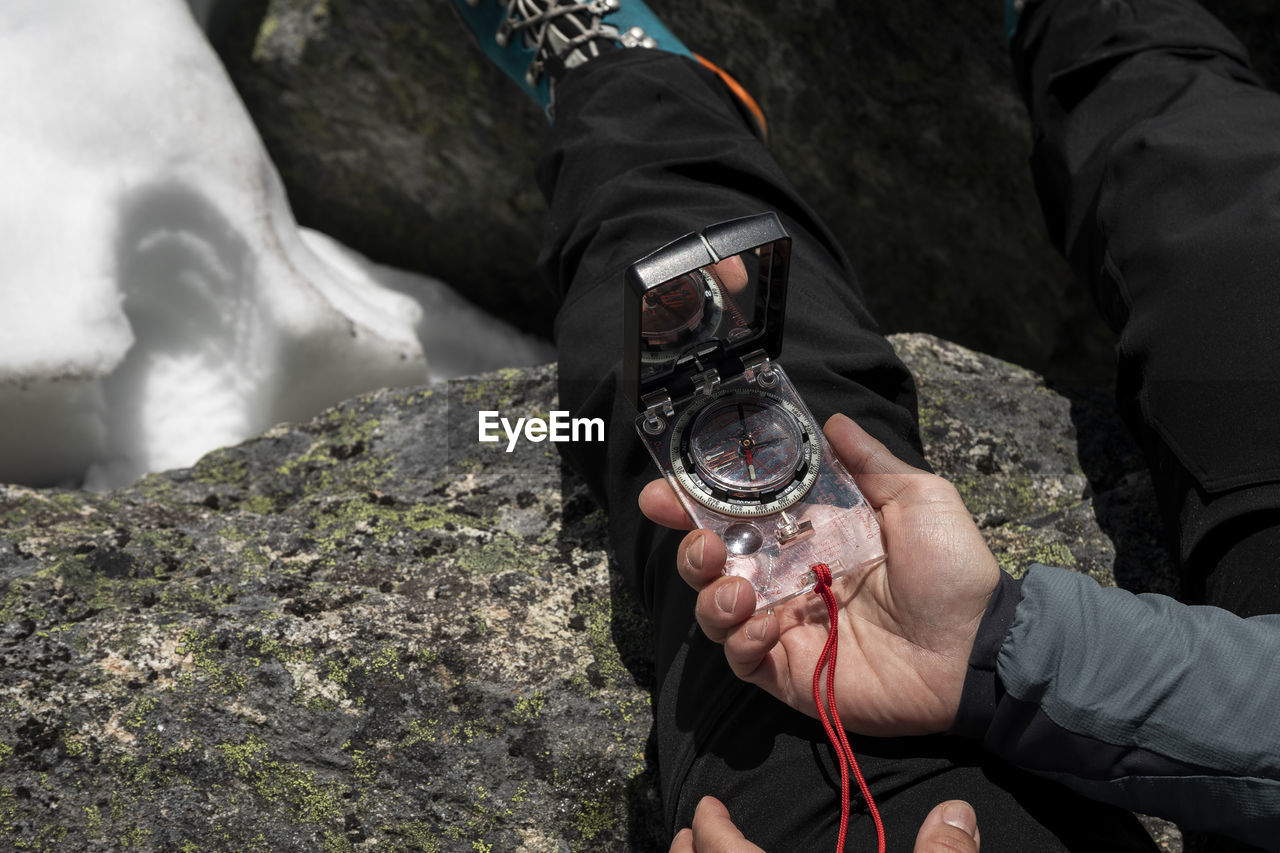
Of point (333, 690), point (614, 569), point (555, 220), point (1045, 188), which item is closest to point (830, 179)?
point (1045, 188)

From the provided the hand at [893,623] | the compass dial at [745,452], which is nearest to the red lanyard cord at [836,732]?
the hand at [893,623]

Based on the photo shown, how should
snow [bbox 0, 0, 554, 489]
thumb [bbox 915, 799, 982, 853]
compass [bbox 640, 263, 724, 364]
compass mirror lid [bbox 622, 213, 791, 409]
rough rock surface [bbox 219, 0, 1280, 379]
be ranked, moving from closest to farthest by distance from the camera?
thumb [bbox 915, 799, 982, 853] → compass mirror lid [bbox 622, 213, 791, 409] → compass [bbox 640, 263, 724, 364] → snow [bbox 0, 0, 554, 489] → rough rock surface [bbox 219, 0, 1280, 379]

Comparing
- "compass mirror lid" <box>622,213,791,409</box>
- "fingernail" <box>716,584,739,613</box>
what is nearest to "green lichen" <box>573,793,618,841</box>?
"fingernail" <box>716,584,739,613</box>

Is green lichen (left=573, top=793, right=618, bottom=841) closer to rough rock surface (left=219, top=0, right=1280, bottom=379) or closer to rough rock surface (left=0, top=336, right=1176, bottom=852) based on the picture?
rough rock surface (left=0, top=336, right=1176, bottom=852)

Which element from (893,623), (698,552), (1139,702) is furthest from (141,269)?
(1139,702)

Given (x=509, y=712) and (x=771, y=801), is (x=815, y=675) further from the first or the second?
(x=509, y=712)

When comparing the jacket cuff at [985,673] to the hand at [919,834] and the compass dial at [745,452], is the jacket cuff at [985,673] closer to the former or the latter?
the hand at [919,834]
